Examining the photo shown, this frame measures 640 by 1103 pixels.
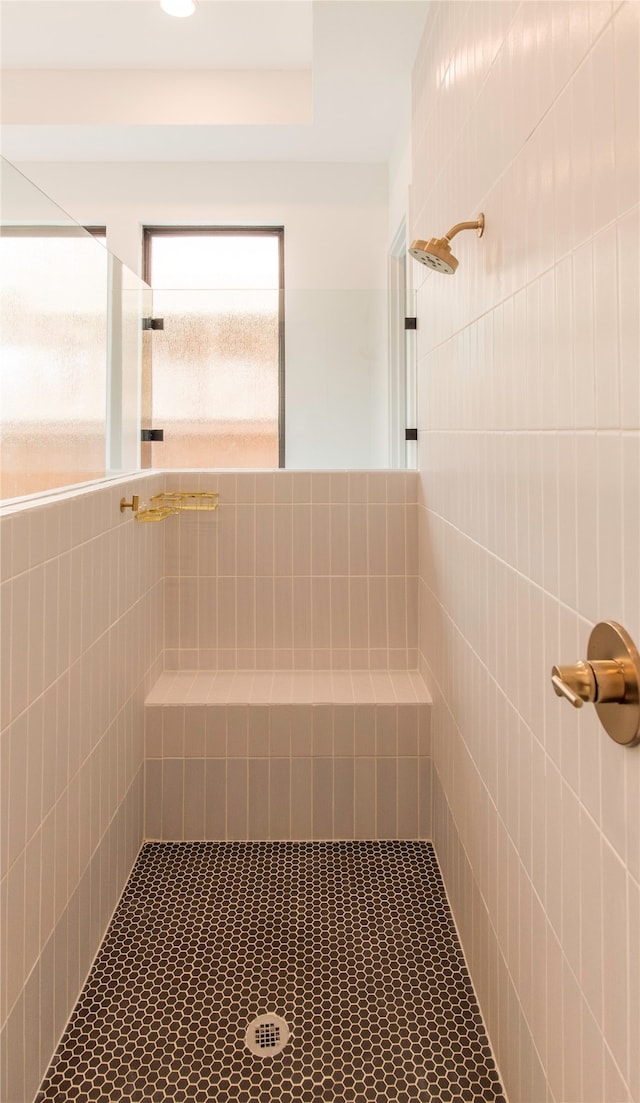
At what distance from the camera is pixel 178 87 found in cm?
347

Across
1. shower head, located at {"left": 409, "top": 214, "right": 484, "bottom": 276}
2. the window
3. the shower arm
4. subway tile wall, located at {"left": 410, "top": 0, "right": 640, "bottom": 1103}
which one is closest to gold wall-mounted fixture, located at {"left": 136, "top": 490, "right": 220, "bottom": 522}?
the window

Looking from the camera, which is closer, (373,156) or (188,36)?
(188,36)

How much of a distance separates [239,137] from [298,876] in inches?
126

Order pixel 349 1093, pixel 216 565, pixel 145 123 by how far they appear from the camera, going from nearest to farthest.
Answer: pixel 349 1093
pixel 216 565
pixel 145 123

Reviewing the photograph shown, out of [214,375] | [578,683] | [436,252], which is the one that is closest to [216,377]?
[214,375]

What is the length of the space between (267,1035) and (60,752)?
2.24 feet

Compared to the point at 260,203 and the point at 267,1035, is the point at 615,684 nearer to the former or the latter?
the point at 267,1035

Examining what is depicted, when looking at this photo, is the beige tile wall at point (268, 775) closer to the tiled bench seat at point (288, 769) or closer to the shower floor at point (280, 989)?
the tiled bench seat at point (288, 769)

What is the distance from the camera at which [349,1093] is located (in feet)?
4.45

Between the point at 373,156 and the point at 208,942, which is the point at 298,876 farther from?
the point at 373,156

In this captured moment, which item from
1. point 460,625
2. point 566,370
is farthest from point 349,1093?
point 566,370

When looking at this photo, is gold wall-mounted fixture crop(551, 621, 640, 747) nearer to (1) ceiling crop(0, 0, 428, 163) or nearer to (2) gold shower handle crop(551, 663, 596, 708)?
(2) gold shower handle crop(551, 663, 596, 708)

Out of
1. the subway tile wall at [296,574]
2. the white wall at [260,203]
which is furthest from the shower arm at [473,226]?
the white wall at [260,203]

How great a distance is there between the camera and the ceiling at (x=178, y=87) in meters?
3.04
